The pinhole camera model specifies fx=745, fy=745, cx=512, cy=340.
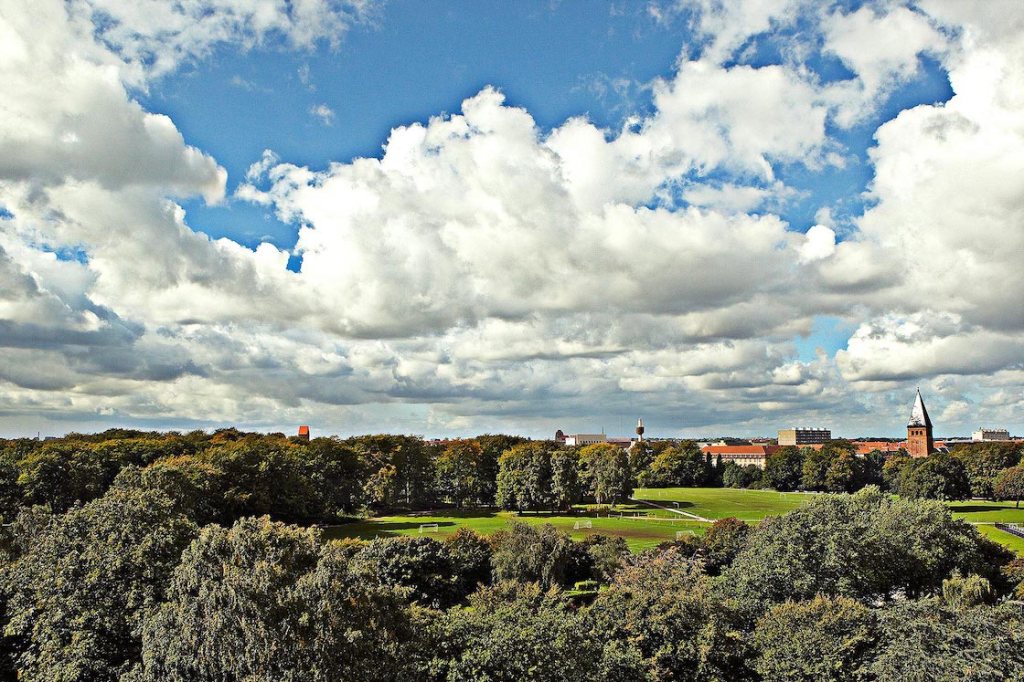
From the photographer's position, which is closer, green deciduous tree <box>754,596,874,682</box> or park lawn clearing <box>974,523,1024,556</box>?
green deciduous tree <box>754,596,874,682</box>

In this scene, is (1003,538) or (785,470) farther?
(785,470)

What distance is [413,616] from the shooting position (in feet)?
80.5

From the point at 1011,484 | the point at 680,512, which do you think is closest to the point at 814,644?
the point at 680,512

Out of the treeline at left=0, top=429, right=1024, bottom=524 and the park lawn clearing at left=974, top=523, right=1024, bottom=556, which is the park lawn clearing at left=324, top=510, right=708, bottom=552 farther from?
the park lawn clearing at left=974, top=523, right=1024, bottom=556

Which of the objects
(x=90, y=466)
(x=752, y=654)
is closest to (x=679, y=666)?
(x=752, y=654)

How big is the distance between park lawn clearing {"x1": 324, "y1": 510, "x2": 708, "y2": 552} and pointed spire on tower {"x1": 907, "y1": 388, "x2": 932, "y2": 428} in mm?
101206

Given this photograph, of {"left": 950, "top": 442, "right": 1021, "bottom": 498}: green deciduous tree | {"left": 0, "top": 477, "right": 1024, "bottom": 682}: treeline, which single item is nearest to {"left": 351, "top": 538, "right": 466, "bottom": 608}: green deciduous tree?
{"left": 0, "top": 477, "right": 1024, "bottom": 682}: treeline

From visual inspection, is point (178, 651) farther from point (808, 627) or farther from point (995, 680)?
point (995, 680)

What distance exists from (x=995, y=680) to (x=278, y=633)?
23.6m

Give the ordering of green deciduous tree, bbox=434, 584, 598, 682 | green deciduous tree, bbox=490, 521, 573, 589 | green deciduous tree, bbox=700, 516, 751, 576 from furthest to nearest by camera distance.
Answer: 1. green deciduous tree, bbox=700, 516, 751, 576
2. green deciduous tree, bbox=490, 521, 573, 589
3. green deciduous tree, bbox=434, 584, 598, 682

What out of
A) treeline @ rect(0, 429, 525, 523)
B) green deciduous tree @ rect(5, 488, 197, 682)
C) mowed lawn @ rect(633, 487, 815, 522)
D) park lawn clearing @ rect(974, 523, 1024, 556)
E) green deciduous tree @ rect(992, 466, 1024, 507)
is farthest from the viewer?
green deciduous tree @ rect(992, 466, 1024, 507)

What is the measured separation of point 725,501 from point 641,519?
3670 cm

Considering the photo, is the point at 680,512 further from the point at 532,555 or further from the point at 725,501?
the point at 532,555

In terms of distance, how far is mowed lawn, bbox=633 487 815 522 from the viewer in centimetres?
10150
